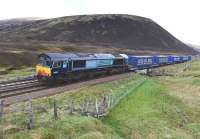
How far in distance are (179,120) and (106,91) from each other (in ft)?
42.9

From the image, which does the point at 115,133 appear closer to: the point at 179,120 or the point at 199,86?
the point at 179,120

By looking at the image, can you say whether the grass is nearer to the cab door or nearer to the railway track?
the cab door

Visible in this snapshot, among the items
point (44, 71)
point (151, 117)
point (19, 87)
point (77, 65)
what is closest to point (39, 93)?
point (19, 87)

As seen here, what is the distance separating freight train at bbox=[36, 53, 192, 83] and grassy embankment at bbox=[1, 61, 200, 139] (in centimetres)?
504

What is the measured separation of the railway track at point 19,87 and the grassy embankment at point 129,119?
491 centimetres

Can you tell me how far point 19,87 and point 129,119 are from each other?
18.0 metres

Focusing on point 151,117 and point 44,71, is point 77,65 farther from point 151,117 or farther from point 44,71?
point 151,117

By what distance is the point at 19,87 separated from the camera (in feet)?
140

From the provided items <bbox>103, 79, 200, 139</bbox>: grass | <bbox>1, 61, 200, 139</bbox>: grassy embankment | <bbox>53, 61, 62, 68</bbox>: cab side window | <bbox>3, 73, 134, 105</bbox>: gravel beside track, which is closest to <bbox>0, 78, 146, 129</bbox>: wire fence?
<bbox>1, 61, 200, 139</bbox>: grassy embankment

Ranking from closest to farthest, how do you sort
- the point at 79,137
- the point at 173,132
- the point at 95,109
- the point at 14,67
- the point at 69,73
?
the point at 79,137 → the point at 173,132 → the point at 95,109 → the point at 69,73 → the point at 14,67

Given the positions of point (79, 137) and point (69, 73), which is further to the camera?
point (69, 73)

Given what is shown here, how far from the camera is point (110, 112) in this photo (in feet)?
103

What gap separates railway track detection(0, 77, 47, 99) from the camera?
3803 centimetres

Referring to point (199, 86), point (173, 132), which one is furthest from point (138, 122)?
point (199, 86)
